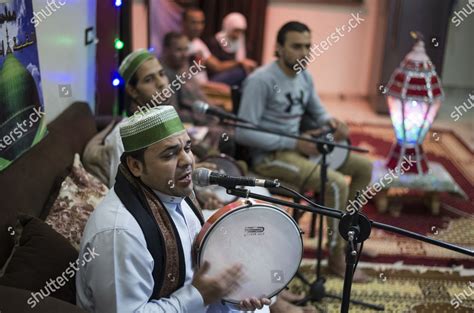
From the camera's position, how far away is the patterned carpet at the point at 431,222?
3578mm

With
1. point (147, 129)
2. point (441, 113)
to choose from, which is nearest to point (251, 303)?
point (147, 129)

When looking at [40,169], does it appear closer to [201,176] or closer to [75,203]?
[75,203]

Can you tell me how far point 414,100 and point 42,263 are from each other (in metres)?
2.71

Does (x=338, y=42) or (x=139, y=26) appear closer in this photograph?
(x=139, y=26)

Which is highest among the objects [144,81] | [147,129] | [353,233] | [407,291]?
[147,129]

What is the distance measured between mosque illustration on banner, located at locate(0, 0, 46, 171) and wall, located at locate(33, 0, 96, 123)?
176mm

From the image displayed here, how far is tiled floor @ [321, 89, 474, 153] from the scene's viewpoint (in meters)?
5.81

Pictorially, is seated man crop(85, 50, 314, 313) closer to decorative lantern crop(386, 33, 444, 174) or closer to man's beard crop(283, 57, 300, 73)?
man's beard crop(283, 57, 300, 73)

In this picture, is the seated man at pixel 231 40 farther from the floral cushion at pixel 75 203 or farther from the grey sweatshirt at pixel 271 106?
the floral cushion at pixel 75 203

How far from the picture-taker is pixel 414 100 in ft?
12.8

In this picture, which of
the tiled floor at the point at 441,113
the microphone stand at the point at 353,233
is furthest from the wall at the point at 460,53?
the microphone stand at the point at 353,233

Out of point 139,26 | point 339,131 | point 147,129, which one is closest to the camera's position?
point 147,129

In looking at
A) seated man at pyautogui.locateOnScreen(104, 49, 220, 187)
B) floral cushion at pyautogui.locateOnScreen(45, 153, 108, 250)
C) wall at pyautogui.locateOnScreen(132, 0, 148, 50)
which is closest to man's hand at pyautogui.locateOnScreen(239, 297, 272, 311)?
floral cushion at pyautogui.locateOnScreen(45, 153, 108, 250)

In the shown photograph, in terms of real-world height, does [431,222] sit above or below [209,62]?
below
